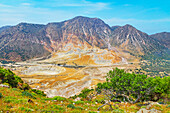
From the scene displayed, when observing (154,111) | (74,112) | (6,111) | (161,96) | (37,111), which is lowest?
(161,96)

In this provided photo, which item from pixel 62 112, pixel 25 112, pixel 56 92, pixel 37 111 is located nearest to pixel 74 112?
pixel 62 112

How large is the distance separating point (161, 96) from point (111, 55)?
176 metres

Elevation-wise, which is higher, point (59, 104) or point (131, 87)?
point (59, 104)

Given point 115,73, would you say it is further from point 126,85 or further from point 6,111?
point 6,111

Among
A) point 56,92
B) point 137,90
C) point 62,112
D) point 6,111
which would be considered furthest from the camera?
point 56,92

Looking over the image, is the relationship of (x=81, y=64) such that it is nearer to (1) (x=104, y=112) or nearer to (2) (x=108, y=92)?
(2) (x=108, y=92)

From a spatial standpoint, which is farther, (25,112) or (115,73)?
(115,73)

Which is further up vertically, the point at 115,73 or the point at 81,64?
the point at 115,73

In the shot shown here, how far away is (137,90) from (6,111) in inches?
894

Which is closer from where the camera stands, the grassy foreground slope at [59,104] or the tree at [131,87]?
the grassy foreground slope at [59,104]

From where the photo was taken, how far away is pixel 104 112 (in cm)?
1278

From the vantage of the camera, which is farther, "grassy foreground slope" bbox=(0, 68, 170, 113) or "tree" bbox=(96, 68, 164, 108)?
"tree" bbox=(96, 68, 164, 108)

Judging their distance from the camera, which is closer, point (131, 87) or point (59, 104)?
point (59, 104)

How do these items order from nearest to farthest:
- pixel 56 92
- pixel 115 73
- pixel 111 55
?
pixel 115 73 < pixel 56 92 < pixel 111 55
